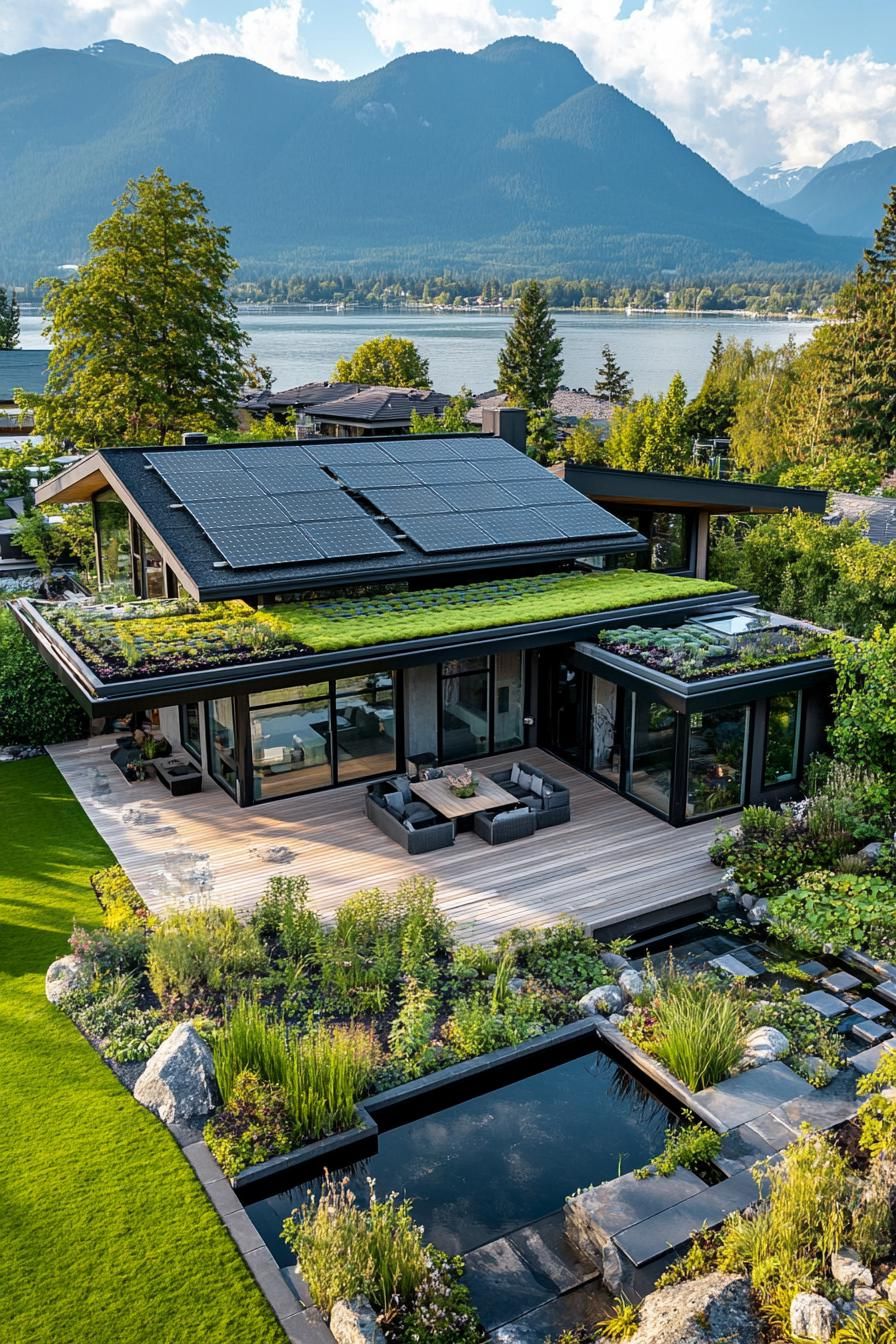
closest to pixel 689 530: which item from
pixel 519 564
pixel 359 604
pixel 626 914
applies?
pixel 519 564

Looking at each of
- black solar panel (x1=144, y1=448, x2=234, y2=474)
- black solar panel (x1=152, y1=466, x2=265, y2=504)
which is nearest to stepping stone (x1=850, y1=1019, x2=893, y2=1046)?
black solar panel (x1=152, y1=466, x2=265, y2=504)

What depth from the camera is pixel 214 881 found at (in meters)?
14.5

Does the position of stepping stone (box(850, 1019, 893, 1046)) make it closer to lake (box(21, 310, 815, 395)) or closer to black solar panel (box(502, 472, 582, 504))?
black solar panel (box(502, 472, 582, 504))

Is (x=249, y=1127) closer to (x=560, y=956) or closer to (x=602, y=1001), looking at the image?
(x=602, y=1001)

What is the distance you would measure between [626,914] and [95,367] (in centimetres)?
2846

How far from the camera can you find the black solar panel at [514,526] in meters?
19.7

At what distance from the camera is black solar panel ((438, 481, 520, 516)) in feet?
66.9

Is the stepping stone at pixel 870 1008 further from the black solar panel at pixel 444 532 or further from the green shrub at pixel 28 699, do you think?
the green shrub at pixel 28 699

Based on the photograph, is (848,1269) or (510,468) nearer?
(848,1269)

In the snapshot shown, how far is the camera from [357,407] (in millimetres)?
50250

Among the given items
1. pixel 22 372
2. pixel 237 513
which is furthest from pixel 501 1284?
pixel 22 372

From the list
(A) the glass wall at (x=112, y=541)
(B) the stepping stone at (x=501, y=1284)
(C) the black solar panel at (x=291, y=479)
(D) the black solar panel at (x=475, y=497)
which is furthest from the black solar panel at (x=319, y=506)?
(B) the stepping stone at (x=501, y=1284)

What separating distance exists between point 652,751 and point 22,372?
164 ft

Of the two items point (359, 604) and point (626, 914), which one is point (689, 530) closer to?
point (359, 604)
